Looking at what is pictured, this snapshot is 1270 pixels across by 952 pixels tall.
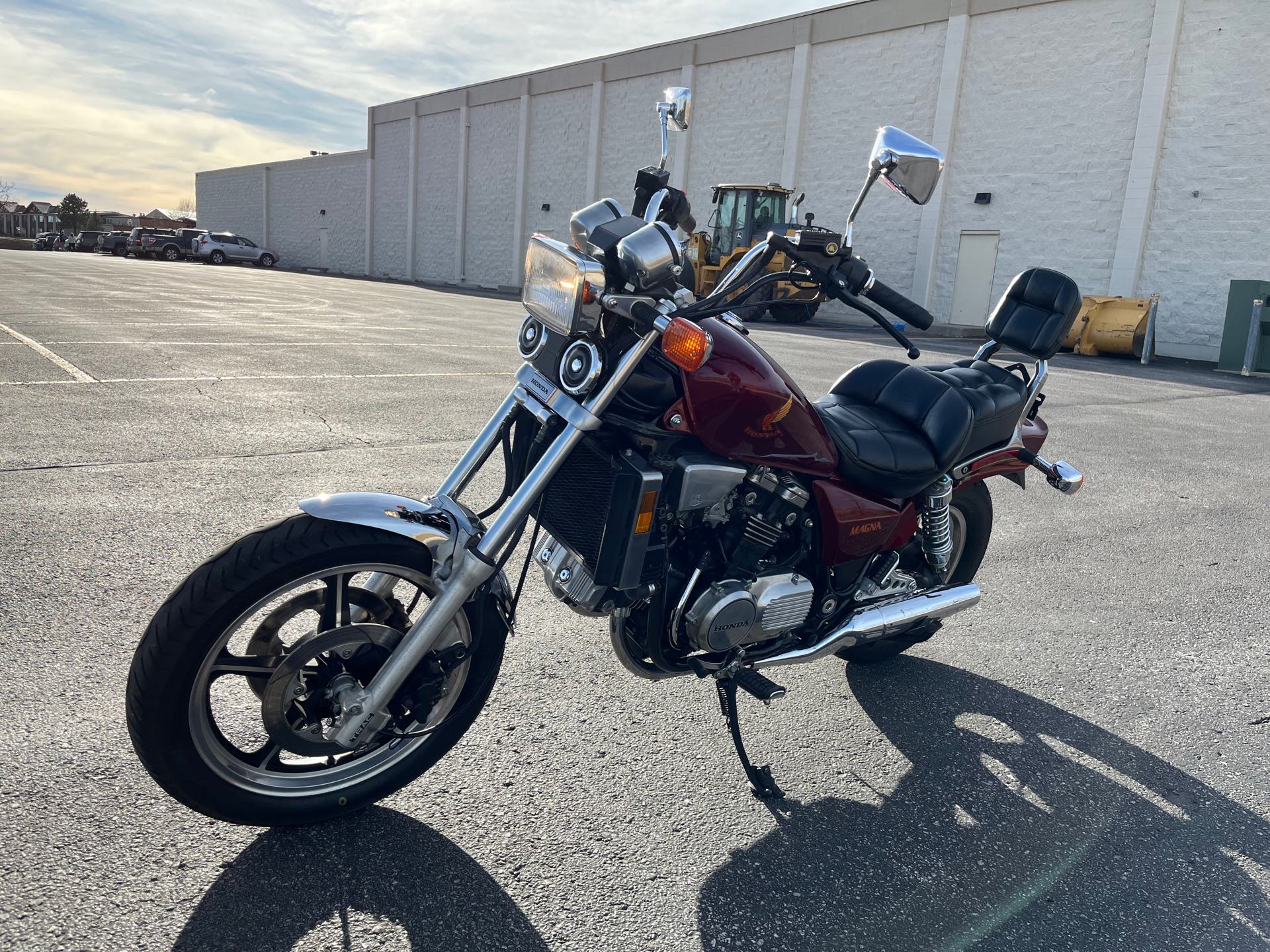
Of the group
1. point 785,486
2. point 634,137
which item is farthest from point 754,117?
point 785,486

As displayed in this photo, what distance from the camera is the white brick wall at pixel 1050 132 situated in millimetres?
21016

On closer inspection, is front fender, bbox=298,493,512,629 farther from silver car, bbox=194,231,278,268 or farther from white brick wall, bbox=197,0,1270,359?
silver car, bbox=194,231,278,268

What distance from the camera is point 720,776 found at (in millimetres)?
2803

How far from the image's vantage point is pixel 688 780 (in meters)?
2.76

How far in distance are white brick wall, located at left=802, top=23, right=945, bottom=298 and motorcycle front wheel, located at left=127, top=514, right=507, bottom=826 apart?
23598 mm

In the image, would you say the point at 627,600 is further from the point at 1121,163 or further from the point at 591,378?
the point at 1121,163

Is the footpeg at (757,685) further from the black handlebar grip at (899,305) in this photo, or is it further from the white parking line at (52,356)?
the white parking line at (52,356)

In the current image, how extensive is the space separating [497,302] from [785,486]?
25.0m

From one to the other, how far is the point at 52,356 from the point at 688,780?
29.9 ft

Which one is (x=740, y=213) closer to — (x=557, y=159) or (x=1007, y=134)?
(x=1007, y=134)

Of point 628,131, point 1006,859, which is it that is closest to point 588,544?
point 1006,859

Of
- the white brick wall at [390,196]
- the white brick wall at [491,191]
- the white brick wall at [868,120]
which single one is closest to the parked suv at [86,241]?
the white brick wall at [390,196]

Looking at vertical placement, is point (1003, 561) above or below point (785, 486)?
below

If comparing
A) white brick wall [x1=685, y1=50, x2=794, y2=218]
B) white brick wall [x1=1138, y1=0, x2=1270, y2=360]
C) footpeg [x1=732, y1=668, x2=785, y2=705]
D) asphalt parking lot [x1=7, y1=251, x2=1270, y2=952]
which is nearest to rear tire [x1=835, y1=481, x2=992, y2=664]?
asphalt parking lot [x1=7, y1=251, x2=1270, y2=952]
